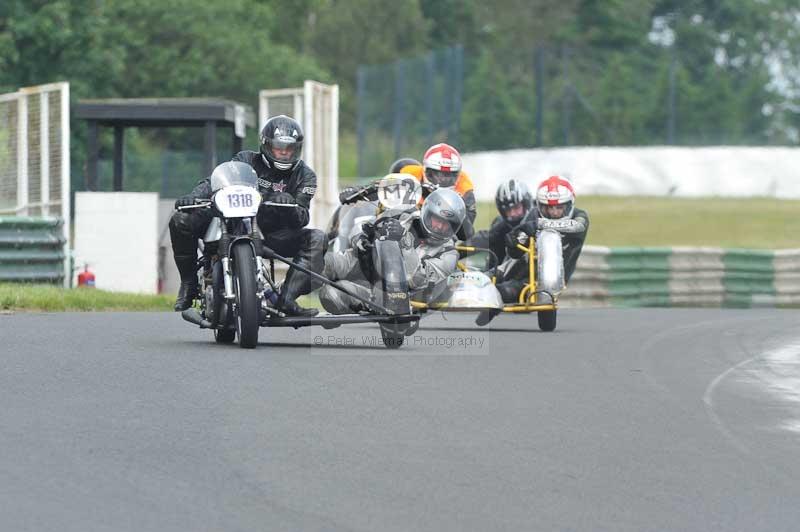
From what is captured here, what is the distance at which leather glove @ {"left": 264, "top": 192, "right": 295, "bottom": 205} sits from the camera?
1195cm

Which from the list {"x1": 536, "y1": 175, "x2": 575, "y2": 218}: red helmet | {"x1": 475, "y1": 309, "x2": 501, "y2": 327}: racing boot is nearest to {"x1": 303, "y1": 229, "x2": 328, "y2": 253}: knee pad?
{"x1": 475, "y1": 309, "x2": 501, "y2": 327}: racing boot

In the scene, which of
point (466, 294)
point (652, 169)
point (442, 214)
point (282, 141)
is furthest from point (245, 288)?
point (652, 169)

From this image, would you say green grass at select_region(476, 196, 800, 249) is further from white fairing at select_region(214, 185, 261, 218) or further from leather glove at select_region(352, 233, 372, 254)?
white fairing at select_region(214, 185, 261, 218)

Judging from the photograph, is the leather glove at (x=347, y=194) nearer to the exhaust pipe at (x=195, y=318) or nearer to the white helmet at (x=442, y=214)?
the white helmet at (x=442, y=214)

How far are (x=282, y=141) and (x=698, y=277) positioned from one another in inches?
496

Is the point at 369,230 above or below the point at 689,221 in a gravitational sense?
above

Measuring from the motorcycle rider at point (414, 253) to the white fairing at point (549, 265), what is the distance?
5.43ft

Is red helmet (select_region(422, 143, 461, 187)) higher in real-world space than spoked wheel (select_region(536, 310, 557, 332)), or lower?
higher

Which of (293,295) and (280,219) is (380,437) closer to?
(293,295)

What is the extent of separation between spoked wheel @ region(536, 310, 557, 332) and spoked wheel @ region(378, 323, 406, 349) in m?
3.33

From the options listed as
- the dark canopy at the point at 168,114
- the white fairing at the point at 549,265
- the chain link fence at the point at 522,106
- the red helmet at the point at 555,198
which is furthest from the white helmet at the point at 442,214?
the chain link fence at the point at 522,106

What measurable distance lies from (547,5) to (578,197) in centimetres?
4546

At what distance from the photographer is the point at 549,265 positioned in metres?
15.7

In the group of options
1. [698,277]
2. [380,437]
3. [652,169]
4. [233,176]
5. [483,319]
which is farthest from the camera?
[652,169]
